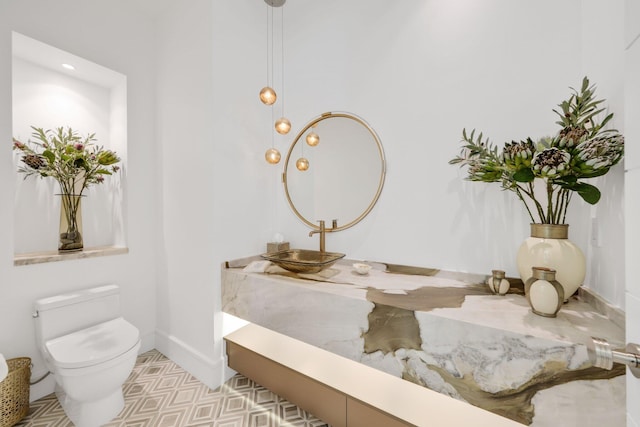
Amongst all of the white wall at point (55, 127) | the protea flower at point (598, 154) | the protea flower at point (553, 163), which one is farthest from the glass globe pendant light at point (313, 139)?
the white wall at point (55, 127)

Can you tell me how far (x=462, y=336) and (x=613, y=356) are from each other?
0.49 meters

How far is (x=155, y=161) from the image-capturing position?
6.84 feet

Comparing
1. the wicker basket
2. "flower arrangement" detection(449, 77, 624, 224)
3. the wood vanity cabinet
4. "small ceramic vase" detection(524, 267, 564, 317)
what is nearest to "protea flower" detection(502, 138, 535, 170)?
"flower arrangement" detection(449, 77, 624, 224)

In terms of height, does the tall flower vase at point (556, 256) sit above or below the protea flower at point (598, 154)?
below

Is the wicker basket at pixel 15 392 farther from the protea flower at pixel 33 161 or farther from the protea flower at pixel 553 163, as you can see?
the protea flower at pixel 553 163

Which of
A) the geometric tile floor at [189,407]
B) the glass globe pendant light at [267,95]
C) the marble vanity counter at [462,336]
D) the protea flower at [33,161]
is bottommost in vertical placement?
the geometric tile floor at [189,407]

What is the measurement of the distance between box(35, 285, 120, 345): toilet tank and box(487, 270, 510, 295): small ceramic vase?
8.13ft

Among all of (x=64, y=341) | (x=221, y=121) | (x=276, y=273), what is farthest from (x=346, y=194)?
(x=64, y=341)

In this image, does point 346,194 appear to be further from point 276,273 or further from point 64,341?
point 64,341

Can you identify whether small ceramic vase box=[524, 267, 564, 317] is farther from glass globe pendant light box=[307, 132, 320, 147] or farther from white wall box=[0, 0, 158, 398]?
white wall box=[0, 0, 158, 398]

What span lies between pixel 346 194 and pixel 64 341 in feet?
6.60

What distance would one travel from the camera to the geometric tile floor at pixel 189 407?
1363mm

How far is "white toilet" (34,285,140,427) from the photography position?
1264 mm

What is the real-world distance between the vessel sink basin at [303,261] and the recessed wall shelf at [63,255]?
1.26m
